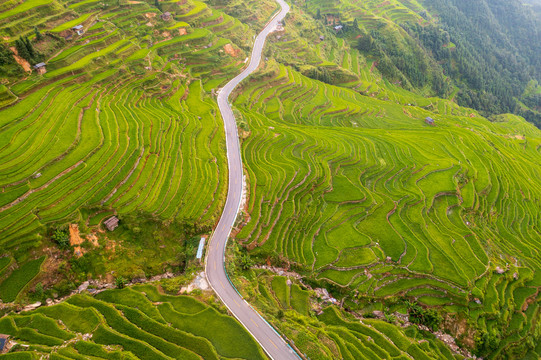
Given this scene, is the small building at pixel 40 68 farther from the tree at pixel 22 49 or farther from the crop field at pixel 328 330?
the crop field at pixel 328 330

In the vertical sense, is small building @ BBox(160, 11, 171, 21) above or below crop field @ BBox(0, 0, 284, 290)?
above

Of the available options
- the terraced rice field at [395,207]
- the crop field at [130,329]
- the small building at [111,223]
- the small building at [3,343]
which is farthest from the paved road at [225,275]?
the small building at [3,343]

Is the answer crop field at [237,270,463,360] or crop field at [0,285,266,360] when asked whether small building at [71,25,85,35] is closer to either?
crop field at [0,285,266,360]

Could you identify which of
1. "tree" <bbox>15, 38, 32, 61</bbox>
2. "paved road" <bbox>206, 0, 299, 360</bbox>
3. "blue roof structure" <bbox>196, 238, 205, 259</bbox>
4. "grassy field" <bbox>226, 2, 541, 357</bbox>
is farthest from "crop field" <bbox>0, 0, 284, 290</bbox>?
"grassy field" <bbox>226, 2, 541, 357</bbox>

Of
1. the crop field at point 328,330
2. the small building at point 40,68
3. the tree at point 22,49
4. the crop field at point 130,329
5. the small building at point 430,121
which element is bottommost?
the crop field at point 328,330

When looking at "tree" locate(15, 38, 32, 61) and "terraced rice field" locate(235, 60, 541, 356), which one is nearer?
"terraced rice field" locate(235, 60, 541, 356)

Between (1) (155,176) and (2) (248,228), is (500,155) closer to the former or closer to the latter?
(2) (248,228)

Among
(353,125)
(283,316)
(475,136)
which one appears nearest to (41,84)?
(283,316)
